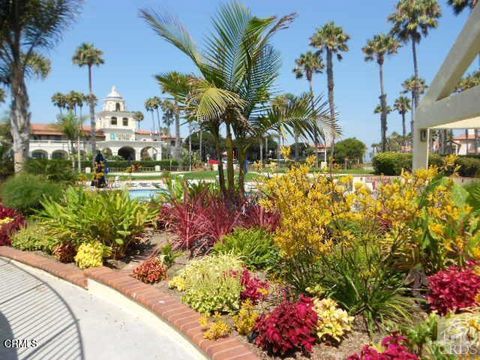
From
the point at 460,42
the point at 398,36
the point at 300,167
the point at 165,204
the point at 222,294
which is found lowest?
the point at 222,294

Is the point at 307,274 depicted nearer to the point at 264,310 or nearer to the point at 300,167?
the point at 264,310

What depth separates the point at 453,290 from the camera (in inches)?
127

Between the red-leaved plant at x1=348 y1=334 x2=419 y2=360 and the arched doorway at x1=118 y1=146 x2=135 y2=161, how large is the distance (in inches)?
2842

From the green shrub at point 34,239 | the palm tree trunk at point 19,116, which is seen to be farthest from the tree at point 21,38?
the green shrub at point 34,239

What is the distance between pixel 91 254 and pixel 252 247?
219 centimetres

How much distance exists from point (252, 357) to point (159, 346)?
3.44ft

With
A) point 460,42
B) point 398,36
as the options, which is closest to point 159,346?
point 460,42

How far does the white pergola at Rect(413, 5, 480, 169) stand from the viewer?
7551 mm

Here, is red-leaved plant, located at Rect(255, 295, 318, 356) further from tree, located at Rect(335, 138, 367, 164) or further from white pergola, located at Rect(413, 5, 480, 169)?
tree, located at Rect(335, 138, 367, 164)

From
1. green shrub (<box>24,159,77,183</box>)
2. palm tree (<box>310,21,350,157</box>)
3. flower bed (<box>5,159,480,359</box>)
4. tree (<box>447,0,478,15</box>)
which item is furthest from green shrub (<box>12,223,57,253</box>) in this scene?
palm tree (<box>310,21,350,157</box>)

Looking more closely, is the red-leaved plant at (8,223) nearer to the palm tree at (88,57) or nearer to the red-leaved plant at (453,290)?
the red-leaved plant at (453,290)

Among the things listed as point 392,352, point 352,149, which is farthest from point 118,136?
point 392,352

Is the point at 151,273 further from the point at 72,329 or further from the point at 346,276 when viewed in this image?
the point at 346,276

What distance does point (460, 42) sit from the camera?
8242 millimetres
